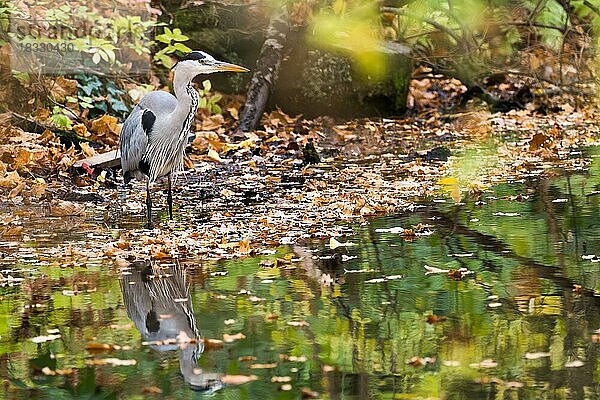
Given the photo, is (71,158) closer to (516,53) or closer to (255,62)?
(255,62)

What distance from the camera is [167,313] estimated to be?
4.28m

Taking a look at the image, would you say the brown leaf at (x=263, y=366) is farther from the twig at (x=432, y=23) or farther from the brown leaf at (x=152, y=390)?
the twig at (x=432, y=23)

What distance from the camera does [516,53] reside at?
1361 cm

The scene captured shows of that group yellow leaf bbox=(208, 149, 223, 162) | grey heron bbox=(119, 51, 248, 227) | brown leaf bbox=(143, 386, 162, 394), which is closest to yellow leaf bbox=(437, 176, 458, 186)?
grey heron bbox=(119, 51, 248, 227)

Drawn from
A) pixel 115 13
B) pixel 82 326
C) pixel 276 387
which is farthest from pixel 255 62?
pixel 276 387

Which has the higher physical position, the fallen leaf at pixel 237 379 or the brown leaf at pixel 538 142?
the brown leaf at pixel 538 142

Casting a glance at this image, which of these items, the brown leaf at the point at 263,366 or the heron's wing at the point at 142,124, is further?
the heron's wing at the point at 142,124

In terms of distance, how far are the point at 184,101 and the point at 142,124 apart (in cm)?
35

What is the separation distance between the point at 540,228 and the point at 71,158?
428 centimetres

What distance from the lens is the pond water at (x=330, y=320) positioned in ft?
10.9

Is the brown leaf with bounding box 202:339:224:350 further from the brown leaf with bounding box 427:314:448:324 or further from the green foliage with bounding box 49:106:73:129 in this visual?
the green foliage with bounding box 49:106:73:129

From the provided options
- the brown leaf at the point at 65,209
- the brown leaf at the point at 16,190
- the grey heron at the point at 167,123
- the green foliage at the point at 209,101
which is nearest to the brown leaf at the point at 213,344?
the grey heron at the point at 167,123

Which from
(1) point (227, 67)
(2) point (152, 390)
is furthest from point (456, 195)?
(2) point (152, 390)

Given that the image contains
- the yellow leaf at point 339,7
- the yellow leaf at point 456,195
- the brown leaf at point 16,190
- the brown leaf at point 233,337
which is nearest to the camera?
the brown leaf at point 233,337
